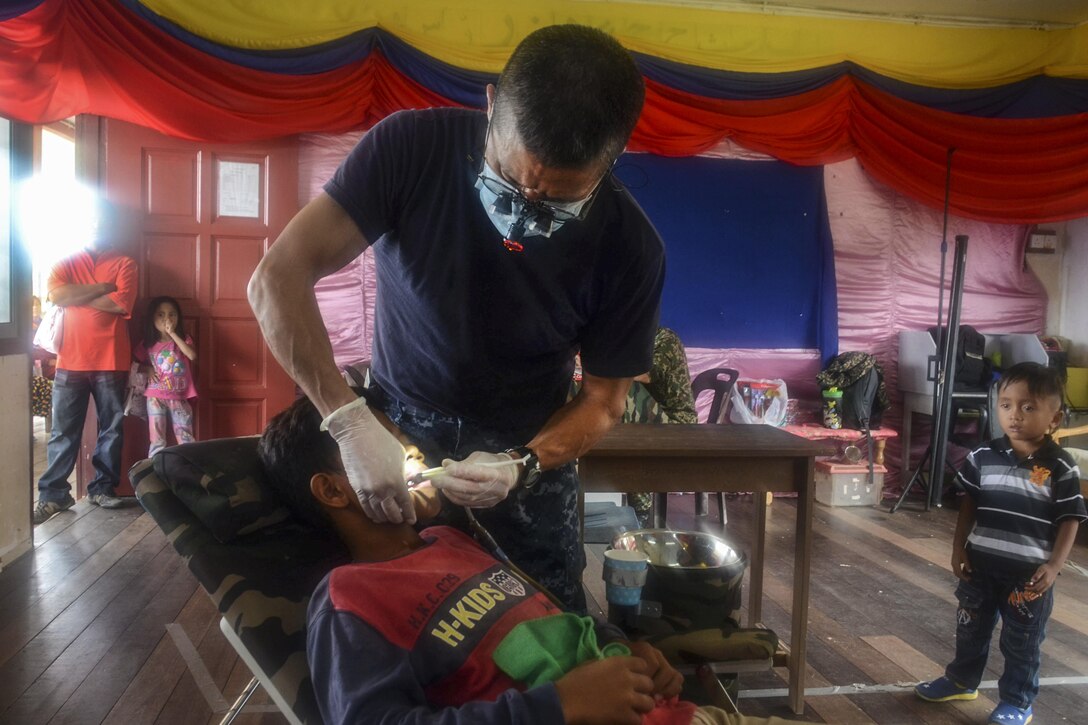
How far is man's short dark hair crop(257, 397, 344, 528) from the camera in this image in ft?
4.58

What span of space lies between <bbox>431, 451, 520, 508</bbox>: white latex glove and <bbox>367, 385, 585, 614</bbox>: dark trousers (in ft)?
0.29

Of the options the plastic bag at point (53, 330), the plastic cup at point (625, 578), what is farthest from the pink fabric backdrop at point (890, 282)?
the plastic bag at point (53, 330)

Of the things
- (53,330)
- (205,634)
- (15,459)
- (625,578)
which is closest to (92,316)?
(53,330)

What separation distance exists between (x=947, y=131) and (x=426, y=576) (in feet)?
15.5

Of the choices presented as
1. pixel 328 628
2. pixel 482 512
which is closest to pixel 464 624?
pixel 328 628

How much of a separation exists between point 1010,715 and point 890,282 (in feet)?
11.0

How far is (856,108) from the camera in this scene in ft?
15.5

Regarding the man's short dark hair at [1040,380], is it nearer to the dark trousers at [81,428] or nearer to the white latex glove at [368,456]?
the white latex glove at [368,456]

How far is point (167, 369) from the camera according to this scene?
4.19 meters

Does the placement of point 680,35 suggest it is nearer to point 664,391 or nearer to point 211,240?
point 664,391

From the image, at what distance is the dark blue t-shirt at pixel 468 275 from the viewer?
1.36 meters

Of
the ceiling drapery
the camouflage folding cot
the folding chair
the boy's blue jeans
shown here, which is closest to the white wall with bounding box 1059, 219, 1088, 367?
the ceiling drapery

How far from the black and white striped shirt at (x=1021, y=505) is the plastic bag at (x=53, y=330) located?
4200 mm

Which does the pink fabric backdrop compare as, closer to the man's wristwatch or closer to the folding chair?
the folding chair
